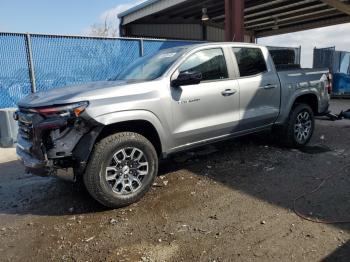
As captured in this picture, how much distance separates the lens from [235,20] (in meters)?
11.3

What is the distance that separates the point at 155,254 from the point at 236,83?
9.63ft

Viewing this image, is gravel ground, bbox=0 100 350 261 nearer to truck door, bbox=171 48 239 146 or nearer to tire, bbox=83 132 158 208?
tire, bbox=83 132 158 208

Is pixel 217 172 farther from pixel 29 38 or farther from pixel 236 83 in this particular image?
pixel 29 38

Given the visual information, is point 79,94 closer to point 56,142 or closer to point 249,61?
point 56,142

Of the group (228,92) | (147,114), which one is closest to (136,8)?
(228,92)

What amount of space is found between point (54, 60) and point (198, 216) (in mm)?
6390

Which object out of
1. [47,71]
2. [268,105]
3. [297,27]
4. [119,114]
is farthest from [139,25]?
[119,114]

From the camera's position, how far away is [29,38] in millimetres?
8273

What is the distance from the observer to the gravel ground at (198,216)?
3.26 m

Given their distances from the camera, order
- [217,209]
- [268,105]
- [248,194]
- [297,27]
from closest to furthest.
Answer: [217,209] → [248,194] → [268,105] → [297,27]

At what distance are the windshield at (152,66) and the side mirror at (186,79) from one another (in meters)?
0.24

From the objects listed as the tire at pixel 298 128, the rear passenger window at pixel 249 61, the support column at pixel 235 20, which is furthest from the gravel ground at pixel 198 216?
the support column at pixel 235 20

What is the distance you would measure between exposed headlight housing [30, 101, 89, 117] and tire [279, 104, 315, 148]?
371 centimetres

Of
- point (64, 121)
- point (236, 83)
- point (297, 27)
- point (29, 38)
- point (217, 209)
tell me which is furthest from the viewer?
point (297, 27)
